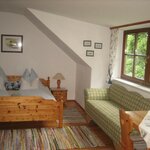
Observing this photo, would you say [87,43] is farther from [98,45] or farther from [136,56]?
[136,56]

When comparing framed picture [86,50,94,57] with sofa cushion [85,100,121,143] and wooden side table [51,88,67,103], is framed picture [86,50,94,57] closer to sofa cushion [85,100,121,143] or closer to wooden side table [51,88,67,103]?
sofa cushion [85,100,121,143]

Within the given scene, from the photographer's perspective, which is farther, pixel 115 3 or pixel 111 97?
pixel 111 97

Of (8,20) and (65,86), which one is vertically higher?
(8,20)

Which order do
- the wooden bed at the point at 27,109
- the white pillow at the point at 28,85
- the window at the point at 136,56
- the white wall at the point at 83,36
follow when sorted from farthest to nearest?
the white pillow at the point at 28,85
the white wall at the point at 83,36
the window at the point at 136,56
the wooden bed at the point at 27,109

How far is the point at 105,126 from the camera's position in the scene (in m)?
3.60

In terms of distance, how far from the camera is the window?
4124 millimetres

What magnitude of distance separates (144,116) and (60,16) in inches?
127

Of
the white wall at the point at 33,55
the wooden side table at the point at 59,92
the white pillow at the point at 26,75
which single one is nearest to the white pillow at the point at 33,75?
the white pillow at the point at 26,75

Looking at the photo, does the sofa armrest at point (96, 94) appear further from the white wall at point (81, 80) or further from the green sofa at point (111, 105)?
the white wall at point (81, 80)

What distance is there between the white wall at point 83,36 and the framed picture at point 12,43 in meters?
1.43

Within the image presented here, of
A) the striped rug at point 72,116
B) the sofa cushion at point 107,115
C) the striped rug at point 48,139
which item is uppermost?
the sofa cushion at point 107,115

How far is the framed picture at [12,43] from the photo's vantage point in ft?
18.5

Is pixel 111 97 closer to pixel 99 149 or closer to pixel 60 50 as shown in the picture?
pixel 99 149

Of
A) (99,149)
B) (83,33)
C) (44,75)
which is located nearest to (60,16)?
(83,33)
